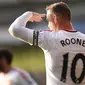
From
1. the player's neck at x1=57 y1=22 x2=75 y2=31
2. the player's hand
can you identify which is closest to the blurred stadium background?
the player's hand

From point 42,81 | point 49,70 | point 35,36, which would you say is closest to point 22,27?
point 35,36

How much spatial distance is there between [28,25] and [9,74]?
262 inches

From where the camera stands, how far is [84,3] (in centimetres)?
1617

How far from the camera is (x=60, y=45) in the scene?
15.6ft

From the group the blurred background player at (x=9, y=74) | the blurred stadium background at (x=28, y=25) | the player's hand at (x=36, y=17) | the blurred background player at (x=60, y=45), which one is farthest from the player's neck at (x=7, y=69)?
the blurred stadium background at (x=28, y=25)

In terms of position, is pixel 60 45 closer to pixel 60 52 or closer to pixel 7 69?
pixel 60 52

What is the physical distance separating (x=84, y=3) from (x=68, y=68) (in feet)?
37.8

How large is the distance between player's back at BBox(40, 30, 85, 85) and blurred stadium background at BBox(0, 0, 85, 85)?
7.19 m

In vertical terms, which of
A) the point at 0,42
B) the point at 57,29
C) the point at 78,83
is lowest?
the point at 0,42

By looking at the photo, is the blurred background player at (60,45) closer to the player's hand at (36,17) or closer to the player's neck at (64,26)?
the player's neck at (64,26)

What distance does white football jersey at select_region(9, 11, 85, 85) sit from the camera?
4.70 metres

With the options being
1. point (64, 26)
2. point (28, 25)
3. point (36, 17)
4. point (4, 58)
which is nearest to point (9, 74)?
point (4, 58)

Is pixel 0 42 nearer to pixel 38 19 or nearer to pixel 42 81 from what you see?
pixel 42 81

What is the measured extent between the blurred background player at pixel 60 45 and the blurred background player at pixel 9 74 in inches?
55.3
